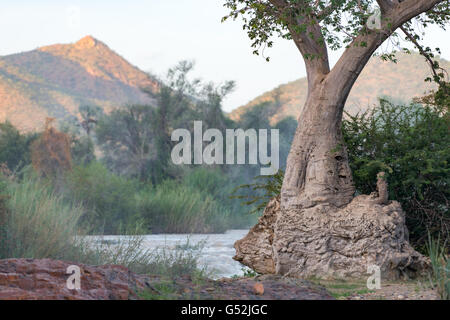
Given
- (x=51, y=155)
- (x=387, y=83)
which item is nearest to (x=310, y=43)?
(x=51, y=155)

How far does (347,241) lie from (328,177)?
34.5 inches

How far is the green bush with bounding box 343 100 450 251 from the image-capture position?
8.20 metres

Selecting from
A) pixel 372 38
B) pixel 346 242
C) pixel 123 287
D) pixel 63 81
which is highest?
pixel 63 81

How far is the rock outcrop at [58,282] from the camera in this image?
14.5 feet

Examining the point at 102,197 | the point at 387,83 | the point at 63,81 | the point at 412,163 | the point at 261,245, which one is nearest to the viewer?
the point at 412,163

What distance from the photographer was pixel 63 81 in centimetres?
6944

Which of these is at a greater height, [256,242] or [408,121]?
[408,121]

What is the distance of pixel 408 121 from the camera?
8.98 metres

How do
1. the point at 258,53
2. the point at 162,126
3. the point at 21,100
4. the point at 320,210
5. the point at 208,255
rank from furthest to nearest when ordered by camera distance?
the point at 21,100 < the point at 162,126 < the point at 208,255 < the point at 258,53 < the point at 320,210

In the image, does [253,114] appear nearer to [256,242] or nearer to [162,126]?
[162,126]

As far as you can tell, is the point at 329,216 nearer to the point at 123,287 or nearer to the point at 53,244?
the point at 123,287

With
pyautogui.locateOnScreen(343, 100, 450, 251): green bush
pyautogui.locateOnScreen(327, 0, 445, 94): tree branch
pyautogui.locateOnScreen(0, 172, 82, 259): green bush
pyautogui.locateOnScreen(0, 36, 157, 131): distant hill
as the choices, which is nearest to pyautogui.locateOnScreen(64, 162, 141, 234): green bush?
pyautogui.locateOnScreen(0, 172, 82, 259): green bush
